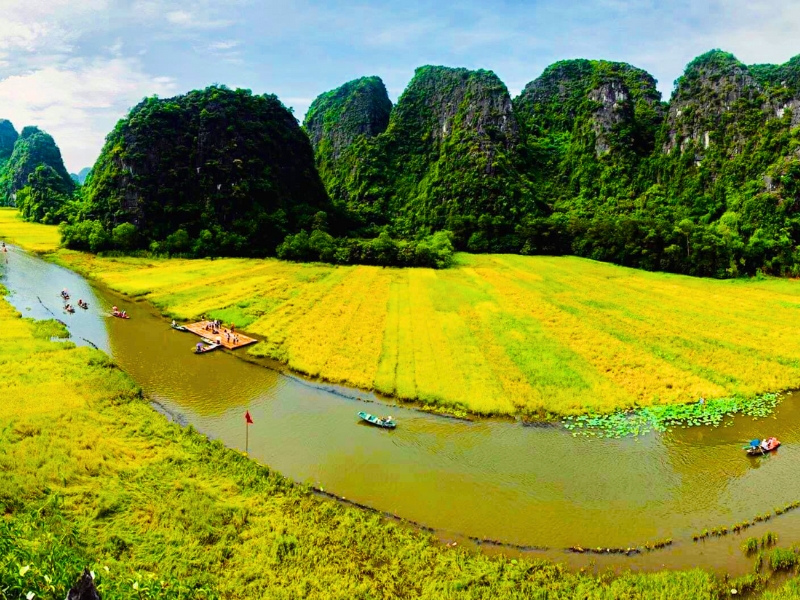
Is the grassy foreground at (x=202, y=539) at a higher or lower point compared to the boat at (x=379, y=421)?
lower

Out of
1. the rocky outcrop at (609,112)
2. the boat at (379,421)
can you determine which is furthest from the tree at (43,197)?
the rocky outcrop at (609,112)

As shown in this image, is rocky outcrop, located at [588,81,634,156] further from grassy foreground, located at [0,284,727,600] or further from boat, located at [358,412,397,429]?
grassy foreground, located at [0,284,727,600]

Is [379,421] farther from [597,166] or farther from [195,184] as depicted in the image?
[597,166]

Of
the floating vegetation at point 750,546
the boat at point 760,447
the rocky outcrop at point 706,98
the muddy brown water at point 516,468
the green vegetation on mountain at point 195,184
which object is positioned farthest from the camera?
the rocky outcrop at point 706,98

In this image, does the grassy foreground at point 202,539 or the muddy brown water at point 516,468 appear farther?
the muddy brown water at point 516,468

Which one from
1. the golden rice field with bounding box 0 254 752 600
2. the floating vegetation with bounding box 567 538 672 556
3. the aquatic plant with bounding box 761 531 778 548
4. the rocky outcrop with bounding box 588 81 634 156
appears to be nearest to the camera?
the golden rice field with bounding box 0 254 752 600

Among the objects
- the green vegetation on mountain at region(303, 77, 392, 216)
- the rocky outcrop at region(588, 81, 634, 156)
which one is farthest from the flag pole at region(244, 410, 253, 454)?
the rocky outcrop at region(588, 81, 634, 156)

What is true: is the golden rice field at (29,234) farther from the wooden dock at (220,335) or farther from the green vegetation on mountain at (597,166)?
the green vegetation on mountain at (597,166)
